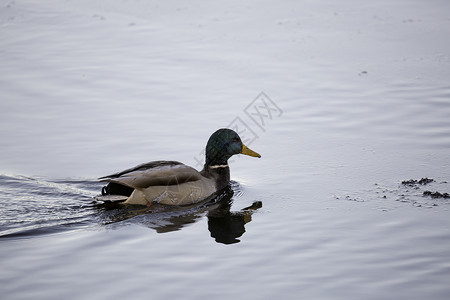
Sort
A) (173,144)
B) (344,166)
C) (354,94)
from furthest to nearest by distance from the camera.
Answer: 1. (354,94)
2. (173,144)
3. (344,166)

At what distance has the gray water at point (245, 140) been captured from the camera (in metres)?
6.30

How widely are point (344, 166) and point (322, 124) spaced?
1.39 meters

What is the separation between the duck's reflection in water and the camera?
24.7 feet

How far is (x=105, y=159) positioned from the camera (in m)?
9.48

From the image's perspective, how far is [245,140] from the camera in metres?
10.4

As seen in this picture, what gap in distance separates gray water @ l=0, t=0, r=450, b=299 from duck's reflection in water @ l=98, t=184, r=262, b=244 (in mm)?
36

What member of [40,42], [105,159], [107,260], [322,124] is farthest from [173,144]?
[40,42]

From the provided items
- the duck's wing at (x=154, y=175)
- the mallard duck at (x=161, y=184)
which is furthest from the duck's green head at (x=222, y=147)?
the duck's wing at (x=154, y=175)

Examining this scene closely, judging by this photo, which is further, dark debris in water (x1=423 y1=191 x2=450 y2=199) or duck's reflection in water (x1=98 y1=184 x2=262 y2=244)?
dark debris in water (x1=423 y1=191 x2=450 y2=199)

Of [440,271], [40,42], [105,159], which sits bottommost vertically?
[440,271]

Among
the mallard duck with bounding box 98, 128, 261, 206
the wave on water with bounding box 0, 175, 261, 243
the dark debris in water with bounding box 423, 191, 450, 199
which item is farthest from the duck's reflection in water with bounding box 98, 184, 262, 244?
the dark debris in water with bounding box 423, 191, 450, 199

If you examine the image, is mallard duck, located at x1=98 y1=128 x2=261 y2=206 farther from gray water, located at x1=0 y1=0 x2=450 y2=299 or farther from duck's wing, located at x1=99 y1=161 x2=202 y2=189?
gray water, located at x1=0 y1=0 x2=450 y2=299

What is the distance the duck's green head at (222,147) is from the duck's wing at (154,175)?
0.63 meters

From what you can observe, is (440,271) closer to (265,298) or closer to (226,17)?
(265,298)
